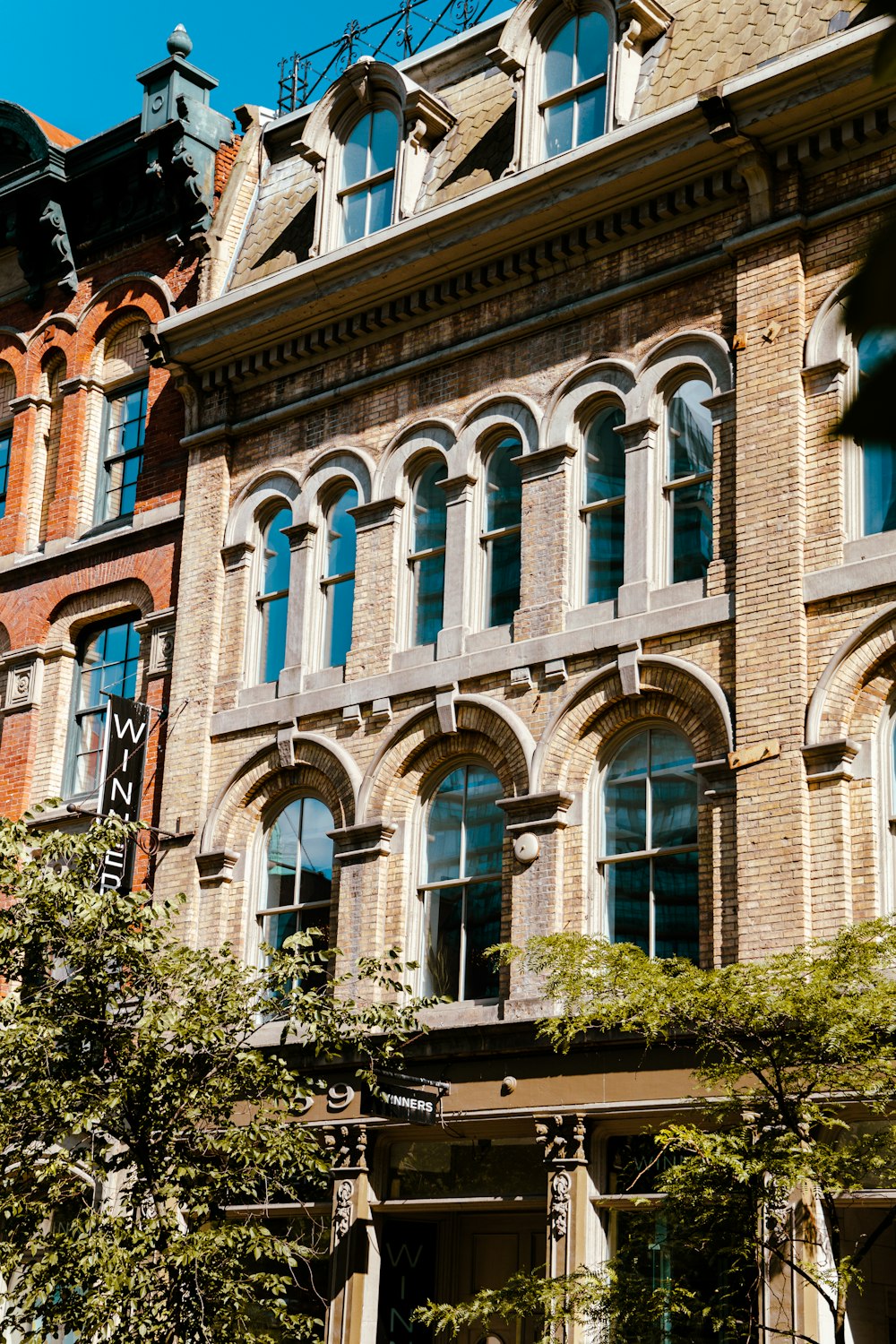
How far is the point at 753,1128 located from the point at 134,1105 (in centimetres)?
456

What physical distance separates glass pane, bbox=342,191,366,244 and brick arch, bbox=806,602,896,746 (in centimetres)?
840

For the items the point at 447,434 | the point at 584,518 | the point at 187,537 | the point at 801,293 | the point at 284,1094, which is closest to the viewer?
the point at 284,1094

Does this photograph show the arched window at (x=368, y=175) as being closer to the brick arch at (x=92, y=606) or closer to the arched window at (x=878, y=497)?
the brick arch at (x=92, y=606)

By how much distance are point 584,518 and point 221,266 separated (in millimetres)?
7052

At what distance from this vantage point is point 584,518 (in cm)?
1725

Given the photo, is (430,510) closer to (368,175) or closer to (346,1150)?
(368,175)

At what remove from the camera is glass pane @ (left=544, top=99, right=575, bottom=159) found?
59.9 feet

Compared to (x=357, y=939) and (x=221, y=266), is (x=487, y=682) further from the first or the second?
(x=221, y=266)

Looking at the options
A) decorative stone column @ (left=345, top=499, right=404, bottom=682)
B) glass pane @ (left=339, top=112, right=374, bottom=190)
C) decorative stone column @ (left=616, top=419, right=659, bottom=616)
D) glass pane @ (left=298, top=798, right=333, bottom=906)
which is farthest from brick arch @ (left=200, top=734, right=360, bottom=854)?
glass pane @ (left=339, top=112, right=374, bottom=190)

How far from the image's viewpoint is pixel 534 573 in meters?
17.2

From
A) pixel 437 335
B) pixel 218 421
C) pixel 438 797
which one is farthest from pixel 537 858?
pixel 218 421

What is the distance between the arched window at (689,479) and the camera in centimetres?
1627

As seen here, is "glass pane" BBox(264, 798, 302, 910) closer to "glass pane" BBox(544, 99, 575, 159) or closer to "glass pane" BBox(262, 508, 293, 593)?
"glass pane" BBox(262, 508, 293, 593)

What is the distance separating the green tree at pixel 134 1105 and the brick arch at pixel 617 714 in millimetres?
3265
